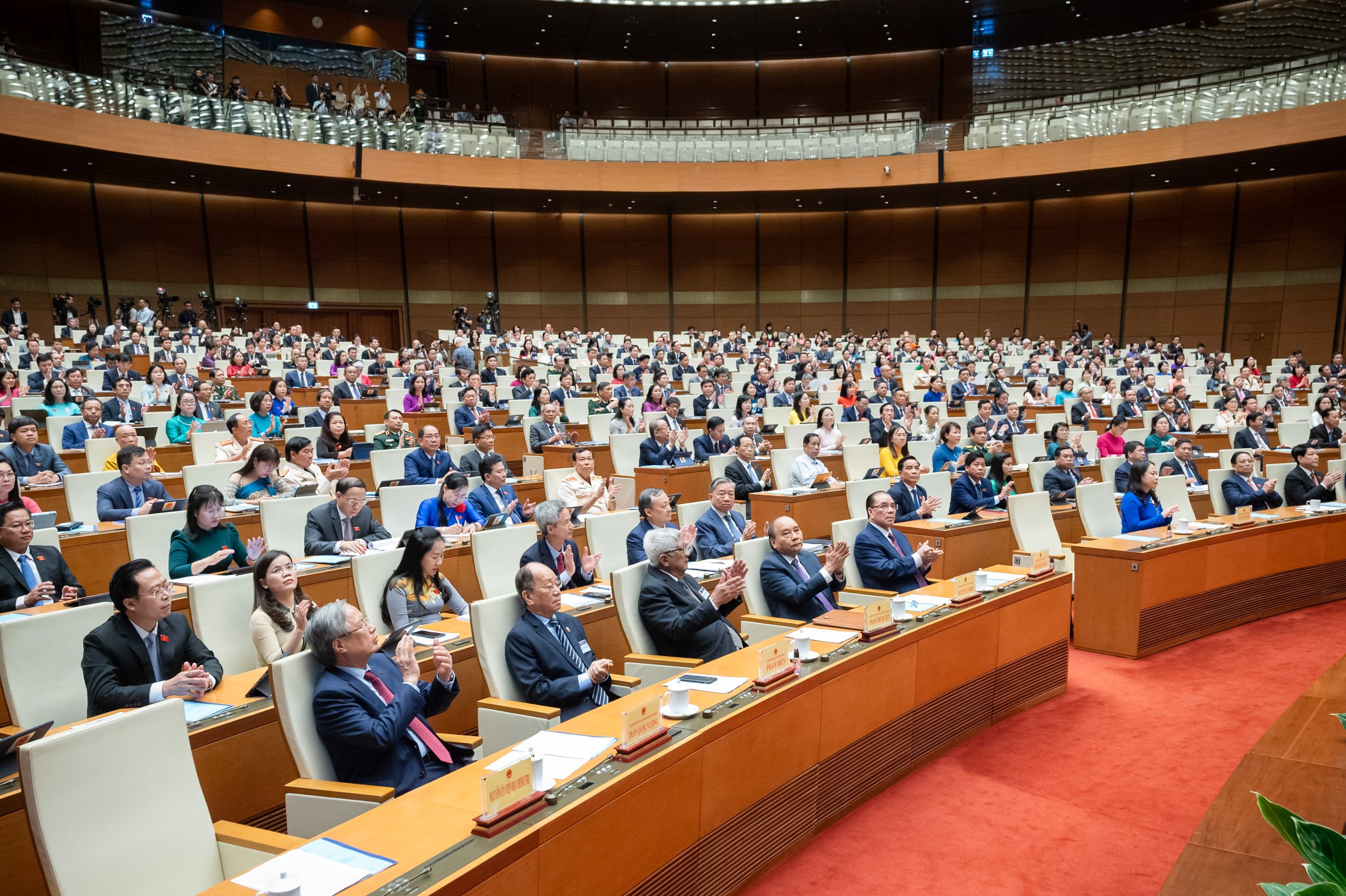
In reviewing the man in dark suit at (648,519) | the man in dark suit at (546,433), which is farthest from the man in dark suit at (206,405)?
the man in dark suit at (648,519)

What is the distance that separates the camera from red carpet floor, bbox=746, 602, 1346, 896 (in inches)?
122

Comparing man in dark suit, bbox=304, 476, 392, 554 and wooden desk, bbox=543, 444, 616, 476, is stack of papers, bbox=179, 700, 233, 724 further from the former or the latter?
wooden desk, bbox=543, 444, 616, 476

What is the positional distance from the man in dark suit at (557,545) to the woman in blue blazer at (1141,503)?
3.85 meters

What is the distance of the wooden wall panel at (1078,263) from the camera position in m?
20.2

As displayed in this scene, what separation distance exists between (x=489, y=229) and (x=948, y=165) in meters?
10.7

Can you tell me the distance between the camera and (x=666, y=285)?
74.6 ft

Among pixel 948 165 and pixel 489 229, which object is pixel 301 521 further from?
pixel 489 229

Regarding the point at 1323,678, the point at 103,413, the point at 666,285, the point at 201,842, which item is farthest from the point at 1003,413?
the point at 666,285

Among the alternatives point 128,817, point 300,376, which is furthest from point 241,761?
point 300,376

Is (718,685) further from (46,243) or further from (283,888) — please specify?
(46,243)

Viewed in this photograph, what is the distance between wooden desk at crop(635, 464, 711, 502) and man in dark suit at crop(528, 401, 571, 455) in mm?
1010

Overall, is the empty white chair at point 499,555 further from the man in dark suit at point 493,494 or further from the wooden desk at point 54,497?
the wooden desk at point 54,497

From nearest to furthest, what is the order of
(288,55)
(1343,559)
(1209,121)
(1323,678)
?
(1323,678), (1343,559), (1209,121), (288,55)

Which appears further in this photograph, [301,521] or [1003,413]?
[1003,413]
